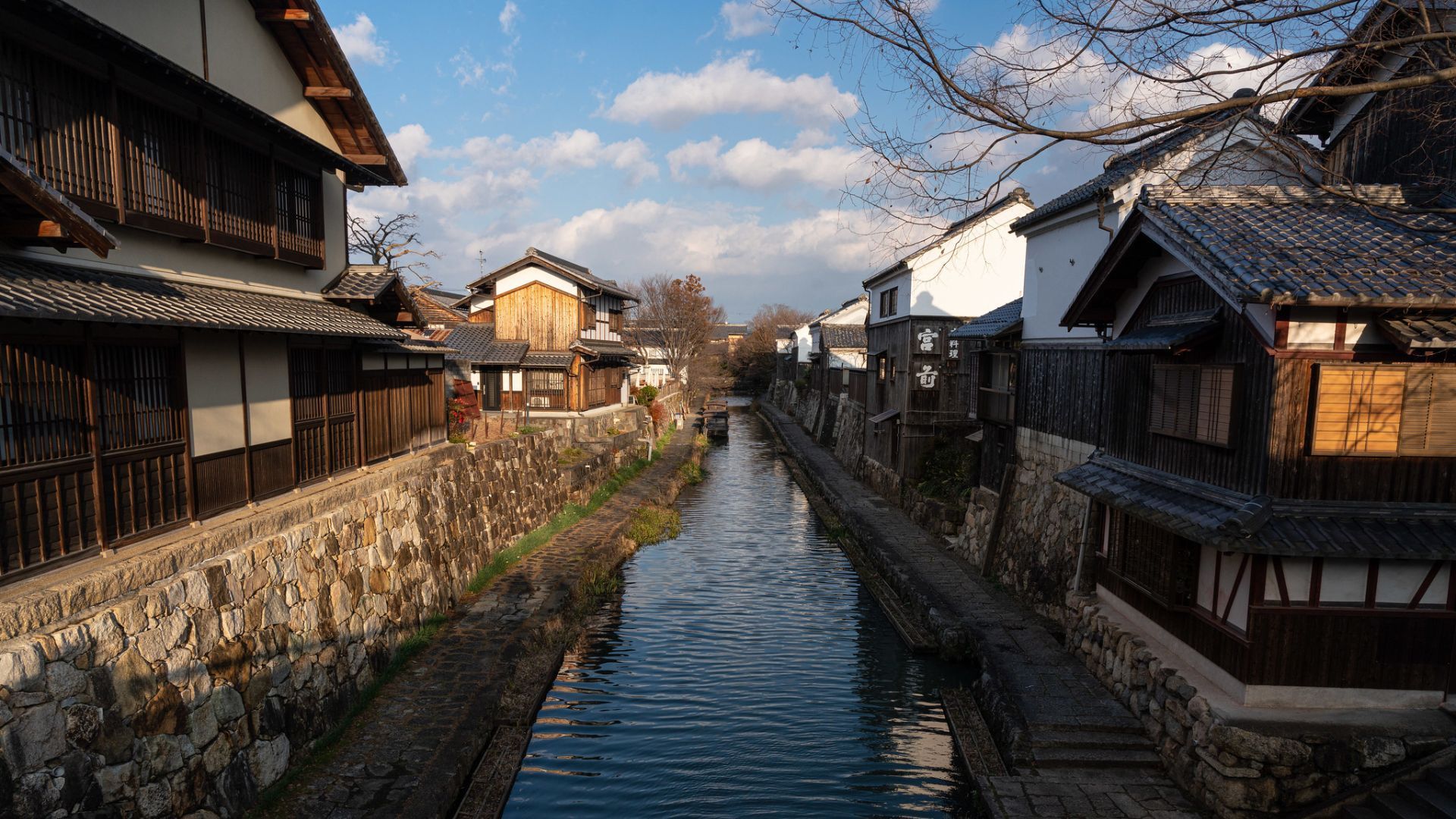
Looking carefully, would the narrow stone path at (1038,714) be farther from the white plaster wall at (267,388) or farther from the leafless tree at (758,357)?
Answer: the leafless tree at (758,357)

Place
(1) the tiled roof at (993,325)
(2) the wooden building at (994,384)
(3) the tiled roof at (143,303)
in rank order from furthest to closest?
1. (1) the tiled roof at (993,325)
2. (2) the wooden building at (994,384)
3. (3) the tiled roof at (143,303)

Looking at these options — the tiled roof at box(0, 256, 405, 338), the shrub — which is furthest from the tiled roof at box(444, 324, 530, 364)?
the tiled roof at box(0, 256, 405, 338)

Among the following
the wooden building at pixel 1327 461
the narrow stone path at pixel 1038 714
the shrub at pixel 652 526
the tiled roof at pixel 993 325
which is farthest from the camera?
the shrub at pixel 652 526

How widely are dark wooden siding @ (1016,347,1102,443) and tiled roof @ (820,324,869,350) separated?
30.9 metres

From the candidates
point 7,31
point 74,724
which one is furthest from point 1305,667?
point 7,31

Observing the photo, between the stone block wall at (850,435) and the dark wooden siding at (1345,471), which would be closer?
the dark wooden siding at (1345,471)

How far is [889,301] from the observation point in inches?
1164

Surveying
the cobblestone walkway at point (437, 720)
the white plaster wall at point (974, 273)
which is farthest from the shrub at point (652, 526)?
the white plaster wall at point (974, 273)

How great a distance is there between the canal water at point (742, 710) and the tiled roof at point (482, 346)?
16.2 metres

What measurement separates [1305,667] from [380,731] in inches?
446

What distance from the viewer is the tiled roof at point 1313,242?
24.9 feet

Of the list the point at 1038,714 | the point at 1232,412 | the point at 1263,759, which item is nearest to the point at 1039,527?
the point at 1038,714

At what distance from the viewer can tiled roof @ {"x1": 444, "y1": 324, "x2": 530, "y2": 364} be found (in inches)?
1318

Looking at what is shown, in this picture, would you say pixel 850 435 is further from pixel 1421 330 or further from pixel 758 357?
pixel 758 357
